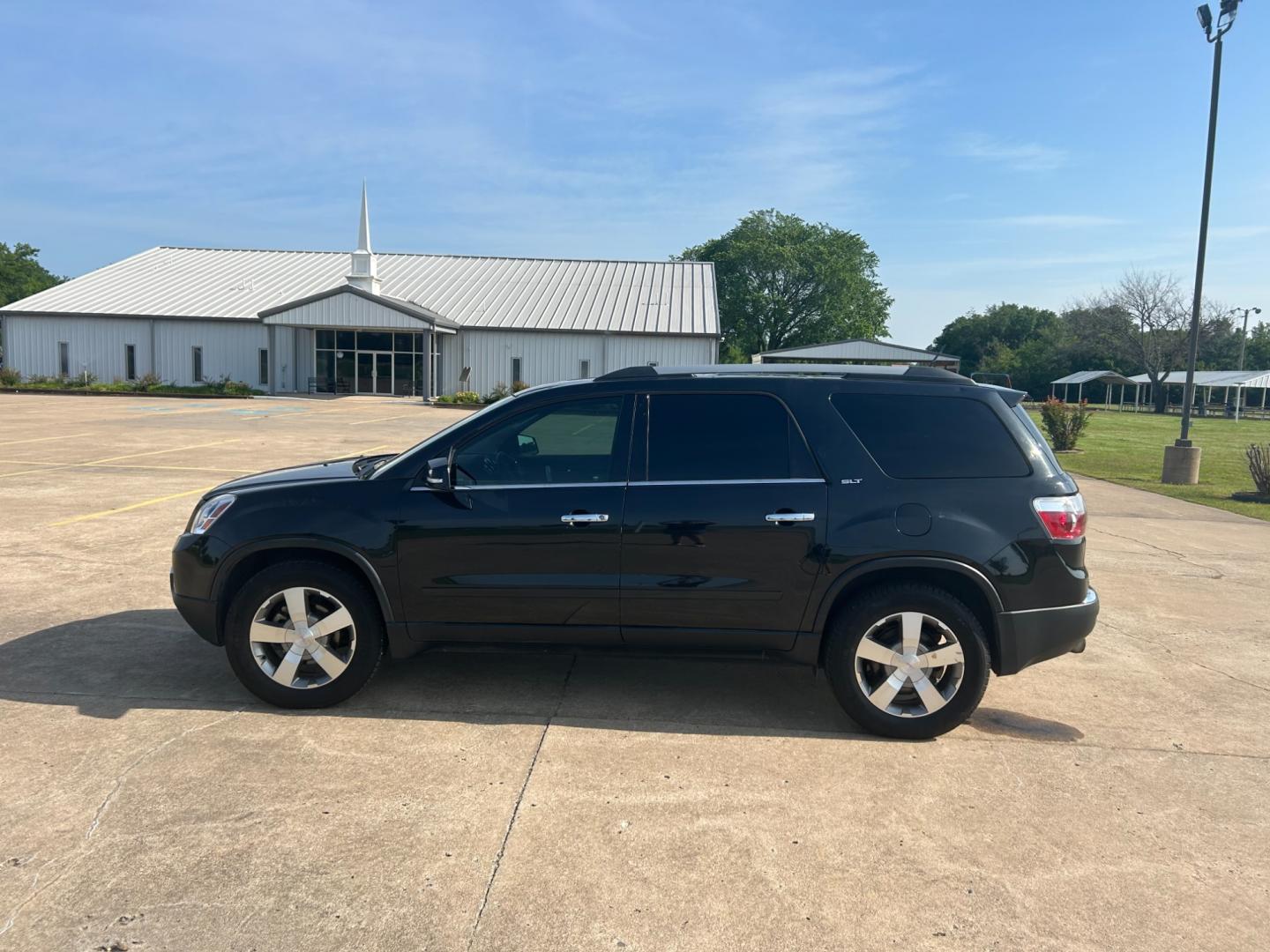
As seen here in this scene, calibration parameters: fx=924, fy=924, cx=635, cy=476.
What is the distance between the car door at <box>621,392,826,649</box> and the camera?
178 inches

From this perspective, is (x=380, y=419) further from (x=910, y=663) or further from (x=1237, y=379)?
(x=1237, y=379)

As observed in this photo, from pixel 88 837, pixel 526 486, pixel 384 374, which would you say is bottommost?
pixel 88 837

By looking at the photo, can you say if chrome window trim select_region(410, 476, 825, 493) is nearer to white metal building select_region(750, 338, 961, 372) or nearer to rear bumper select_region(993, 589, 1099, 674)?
rear bumper select_region(993, 589, 1099, 674)

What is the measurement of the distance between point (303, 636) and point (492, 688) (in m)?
1.06

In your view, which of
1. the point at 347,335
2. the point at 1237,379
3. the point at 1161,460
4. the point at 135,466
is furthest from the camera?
the point at 1237,379

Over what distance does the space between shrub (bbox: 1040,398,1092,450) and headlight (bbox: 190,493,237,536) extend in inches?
925

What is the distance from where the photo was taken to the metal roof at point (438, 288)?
46125 mm

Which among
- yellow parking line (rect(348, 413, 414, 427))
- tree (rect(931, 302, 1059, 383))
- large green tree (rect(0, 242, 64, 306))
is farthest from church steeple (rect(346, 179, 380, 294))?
tree (rect(931, 302, 1059, 383))

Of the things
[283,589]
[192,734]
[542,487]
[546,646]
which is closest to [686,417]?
[542,487]

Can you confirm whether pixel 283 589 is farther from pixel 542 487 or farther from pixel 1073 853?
pixel 1073 853

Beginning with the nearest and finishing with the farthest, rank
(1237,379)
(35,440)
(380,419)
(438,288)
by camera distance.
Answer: (35,440) → (380,419) → (438,288) → (1237,379)

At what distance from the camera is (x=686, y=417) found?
4758 millimetres

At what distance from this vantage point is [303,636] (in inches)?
185

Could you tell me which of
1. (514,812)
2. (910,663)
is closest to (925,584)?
(910,663)
